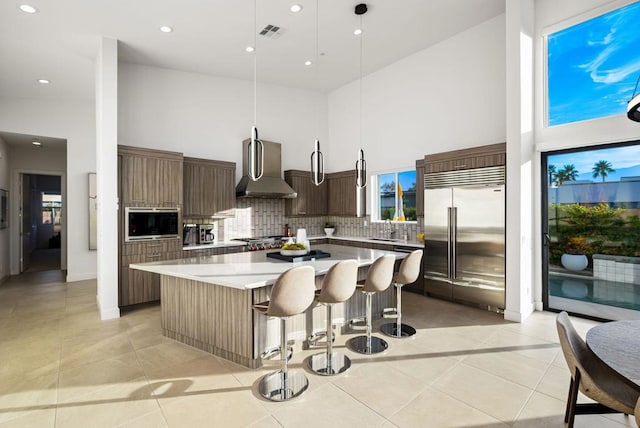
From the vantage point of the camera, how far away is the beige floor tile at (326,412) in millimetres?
2168

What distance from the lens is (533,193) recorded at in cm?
441

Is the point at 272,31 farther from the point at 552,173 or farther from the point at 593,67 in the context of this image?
the point at 552,173

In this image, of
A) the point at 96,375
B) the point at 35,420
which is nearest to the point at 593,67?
the point at 96,375

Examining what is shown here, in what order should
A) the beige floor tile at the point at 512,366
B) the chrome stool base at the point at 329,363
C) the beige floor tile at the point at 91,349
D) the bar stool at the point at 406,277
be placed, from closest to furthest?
the beige floor tile at the point at 512,366 < the chrome stool base at the point at 329,363 < the beige floor tile at the point at 91,349 < the bar stool at the point at 406,277

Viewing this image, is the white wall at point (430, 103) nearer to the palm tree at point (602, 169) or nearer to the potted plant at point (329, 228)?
the palm tree at point (602, 169)

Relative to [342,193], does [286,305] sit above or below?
below

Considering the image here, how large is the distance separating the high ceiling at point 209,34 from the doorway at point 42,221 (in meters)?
3.88

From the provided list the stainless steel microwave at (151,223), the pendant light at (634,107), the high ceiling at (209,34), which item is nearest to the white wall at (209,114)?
the high ceiling at (209,34)

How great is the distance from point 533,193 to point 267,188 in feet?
13.8

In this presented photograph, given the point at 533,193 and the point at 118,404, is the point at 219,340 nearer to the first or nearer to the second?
the point at 118,404

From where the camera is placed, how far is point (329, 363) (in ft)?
9.56

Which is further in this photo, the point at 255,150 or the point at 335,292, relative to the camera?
the point at 255,150

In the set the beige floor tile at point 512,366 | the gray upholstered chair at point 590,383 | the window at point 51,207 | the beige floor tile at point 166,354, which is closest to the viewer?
the gray upholstered chair at point 590,383

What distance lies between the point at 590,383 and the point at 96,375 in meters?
3.54
